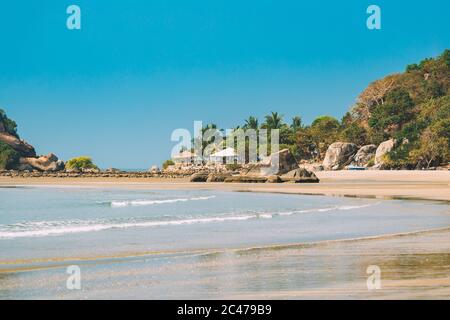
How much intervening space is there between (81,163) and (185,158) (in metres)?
25.6

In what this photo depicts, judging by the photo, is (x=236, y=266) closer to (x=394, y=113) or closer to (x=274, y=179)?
(x=274, y=179)

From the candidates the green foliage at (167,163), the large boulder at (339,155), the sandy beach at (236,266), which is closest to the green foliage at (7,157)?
the green foliage at (167,163)

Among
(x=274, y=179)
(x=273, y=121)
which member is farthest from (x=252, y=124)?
(x=274, y=179)

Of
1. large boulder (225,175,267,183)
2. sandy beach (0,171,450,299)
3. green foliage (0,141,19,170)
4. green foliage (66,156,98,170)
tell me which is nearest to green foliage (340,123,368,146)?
large boulder (225,175,267,183)

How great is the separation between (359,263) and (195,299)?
3.77 metres

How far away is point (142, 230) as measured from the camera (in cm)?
1752

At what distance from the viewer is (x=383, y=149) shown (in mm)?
84500

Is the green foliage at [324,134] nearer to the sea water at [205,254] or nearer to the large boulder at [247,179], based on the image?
the large boulder at [247,179]

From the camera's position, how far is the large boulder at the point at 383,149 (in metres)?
83.0

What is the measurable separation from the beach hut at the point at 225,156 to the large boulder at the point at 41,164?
34.2 m

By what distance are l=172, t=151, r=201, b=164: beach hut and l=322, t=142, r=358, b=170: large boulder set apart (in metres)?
34.0

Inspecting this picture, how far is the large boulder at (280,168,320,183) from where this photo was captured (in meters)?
59.2

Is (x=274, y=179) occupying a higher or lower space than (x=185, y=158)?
lower
